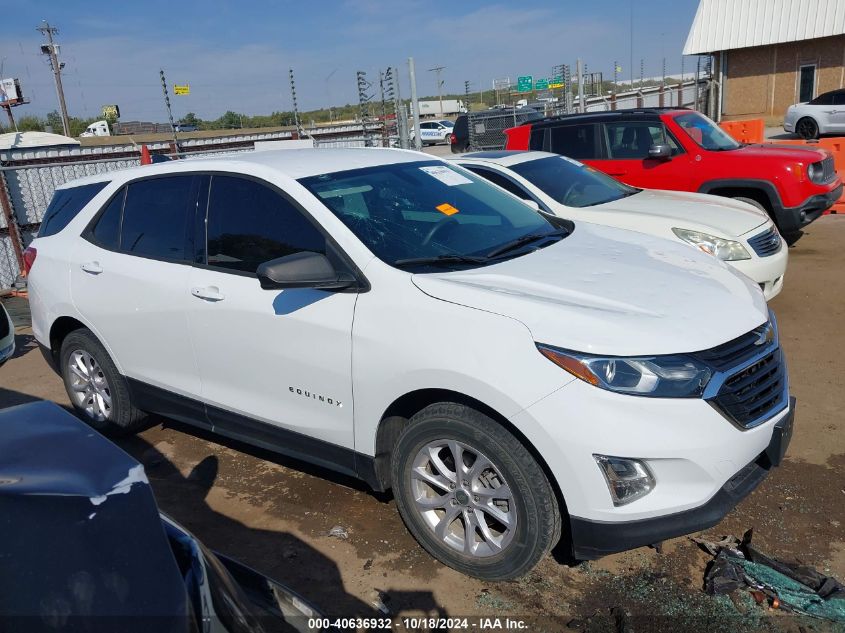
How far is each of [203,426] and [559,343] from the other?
2274mm

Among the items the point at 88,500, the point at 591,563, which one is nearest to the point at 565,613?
the point at 591,563

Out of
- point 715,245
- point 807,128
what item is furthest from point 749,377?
point 807,128

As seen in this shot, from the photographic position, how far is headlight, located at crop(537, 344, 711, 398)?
2539mm

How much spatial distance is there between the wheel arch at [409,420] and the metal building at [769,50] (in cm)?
3228

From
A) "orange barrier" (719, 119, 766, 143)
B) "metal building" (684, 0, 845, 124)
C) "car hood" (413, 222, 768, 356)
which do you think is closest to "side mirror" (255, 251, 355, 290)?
"car hood" (413, 222, 768, 356)

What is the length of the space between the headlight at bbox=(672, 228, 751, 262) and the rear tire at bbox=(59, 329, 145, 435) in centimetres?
455

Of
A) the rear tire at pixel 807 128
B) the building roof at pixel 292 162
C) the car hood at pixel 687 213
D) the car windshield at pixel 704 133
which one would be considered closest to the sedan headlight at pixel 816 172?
the car windshield at pixel 704 133

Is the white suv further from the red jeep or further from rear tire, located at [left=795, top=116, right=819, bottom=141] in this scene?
rear tire, located at [left=795, top=116, right=819, bottom=141]

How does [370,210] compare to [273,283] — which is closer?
[273,283]

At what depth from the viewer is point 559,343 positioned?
2.60 m

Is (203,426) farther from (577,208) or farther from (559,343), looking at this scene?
(577,208)

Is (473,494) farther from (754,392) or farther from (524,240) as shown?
(524,240)

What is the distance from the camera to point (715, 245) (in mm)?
5918

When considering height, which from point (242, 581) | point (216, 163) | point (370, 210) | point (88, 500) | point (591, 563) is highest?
point (216, 163)
